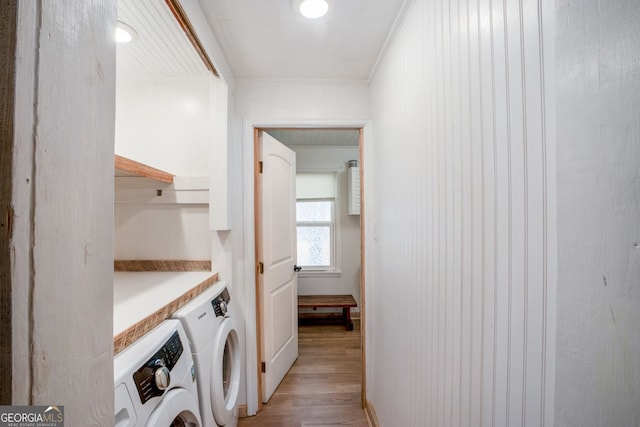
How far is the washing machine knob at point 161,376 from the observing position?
2.52 feet

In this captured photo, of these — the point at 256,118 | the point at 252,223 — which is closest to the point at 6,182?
the point at 252,223

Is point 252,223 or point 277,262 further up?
point 252,223

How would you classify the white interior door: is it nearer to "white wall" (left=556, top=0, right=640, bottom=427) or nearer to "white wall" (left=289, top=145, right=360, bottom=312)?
"white wall" (left=289, top=145, right=360, bottom=312)

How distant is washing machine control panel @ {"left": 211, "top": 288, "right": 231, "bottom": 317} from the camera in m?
1.34

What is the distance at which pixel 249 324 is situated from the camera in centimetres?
181

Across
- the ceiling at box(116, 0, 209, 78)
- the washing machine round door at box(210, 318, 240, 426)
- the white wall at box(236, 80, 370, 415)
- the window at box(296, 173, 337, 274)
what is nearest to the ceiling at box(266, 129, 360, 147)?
the window at box(296, 173, 337, 274)

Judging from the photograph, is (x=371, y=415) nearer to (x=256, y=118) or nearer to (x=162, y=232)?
(x=162, y=232)

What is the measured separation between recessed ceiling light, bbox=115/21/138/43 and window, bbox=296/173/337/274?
94.4 inches

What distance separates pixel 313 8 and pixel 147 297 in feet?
4.85

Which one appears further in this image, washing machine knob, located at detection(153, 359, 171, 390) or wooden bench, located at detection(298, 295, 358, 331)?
wooden bench, located at detection(298, 295, 358, 331)

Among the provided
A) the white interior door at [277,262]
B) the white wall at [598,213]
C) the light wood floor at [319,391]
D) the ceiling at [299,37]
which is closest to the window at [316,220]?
the light wood floor at [319,391]

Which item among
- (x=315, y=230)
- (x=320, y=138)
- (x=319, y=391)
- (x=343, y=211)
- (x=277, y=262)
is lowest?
(x=319, y=391)

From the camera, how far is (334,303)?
3168 mm

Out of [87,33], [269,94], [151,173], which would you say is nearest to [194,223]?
[151,173]
